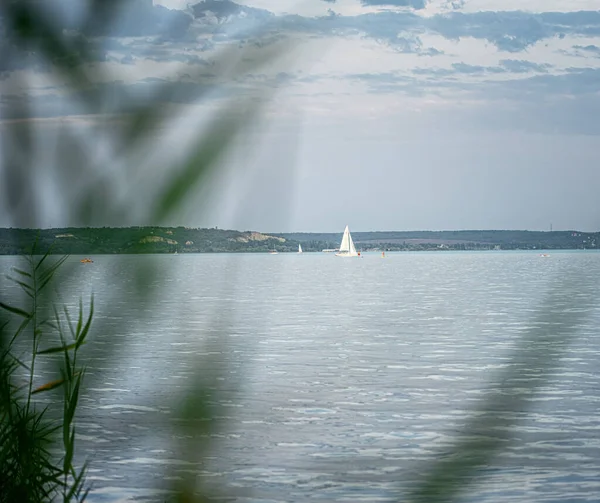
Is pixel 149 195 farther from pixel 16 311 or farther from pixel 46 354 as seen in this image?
pixel 46 354

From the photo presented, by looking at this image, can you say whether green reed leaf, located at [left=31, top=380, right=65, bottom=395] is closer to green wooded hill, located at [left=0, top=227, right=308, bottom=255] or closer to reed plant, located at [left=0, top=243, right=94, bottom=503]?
reed plant, located at [left=0, top=243, right=94, bottom=503]

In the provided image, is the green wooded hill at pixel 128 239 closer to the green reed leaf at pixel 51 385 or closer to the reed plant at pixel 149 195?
the reed plant at pixel 149 195

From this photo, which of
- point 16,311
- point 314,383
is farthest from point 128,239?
point 314,383

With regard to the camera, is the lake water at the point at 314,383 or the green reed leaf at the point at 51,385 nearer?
the lake water at the point at 314,383

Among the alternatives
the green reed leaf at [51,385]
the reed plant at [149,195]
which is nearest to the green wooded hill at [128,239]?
the reed plant at [149,195]

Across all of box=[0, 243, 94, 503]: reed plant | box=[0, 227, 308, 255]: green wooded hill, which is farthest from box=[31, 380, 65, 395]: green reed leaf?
box=[0, 227, 308, 255]: green wooded hill

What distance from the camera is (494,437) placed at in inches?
33.3

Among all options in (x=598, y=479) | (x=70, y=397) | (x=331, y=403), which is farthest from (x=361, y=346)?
(x=70, y=397)

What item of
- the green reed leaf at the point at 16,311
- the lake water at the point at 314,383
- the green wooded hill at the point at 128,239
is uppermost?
the green wooded hill at the point at 128,239

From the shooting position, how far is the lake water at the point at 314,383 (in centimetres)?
96

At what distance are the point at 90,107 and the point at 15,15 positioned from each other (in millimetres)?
116

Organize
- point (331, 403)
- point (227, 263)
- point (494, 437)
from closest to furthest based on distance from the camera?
point (494, 437)
point (227, 263)
point (331, 403)

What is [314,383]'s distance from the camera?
24297 millimetres

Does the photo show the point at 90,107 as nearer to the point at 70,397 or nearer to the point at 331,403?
the point at 70,397
